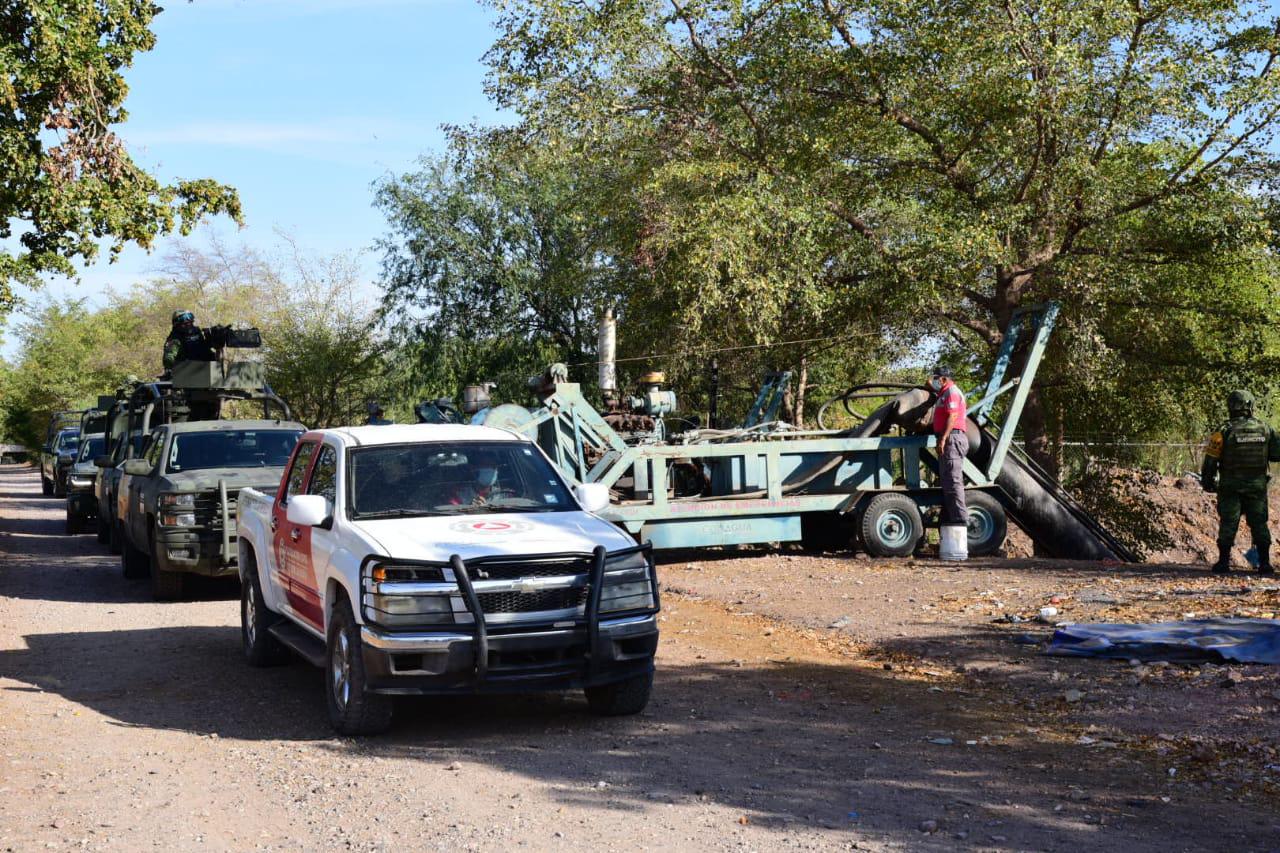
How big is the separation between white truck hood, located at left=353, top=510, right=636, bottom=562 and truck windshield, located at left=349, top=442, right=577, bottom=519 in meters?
0.18

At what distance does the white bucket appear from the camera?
15.5 meters

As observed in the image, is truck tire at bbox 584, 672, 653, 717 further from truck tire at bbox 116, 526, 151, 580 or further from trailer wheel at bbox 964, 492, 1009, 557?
truck tire at bbox 116, 526, 151, 580

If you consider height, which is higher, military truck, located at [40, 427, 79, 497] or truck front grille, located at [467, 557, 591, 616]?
military truck, located at [40, 427, 79, 497]

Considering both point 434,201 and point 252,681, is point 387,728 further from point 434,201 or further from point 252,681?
point 434,201

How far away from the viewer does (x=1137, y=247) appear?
20172mm

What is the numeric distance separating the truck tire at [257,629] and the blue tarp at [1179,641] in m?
5.60

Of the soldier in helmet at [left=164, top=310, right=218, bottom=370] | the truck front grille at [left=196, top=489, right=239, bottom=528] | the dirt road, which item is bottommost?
the dirt road

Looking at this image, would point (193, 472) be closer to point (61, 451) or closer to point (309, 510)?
point (309, 510)

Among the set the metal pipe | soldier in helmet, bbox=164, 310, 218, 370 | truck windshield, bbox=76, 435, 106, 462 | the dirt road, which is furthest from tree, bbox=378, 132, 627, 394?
the dirt road

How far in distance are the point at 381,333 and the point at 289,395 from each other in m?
6.00

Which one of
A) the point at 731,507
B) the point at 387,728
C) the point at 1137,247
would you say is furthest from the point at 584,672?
the point at 1137,247

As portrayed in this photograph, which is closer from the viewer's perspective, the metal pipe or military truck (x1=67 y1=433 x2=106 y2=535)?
military truck (x1=67 y1=433 x2=106 y2=535)

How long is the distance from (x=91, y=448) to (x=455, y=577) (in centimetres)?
2283

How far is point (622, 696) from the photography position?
7906 millimetres
